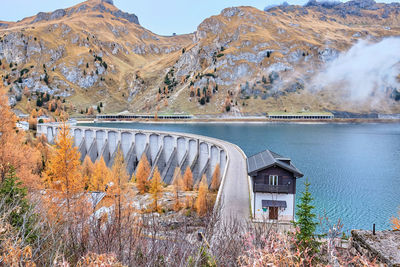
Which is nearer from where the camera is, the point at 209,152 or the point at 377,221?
the point at 377,221

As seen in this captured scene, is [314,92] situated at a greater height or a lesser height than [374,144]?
greater

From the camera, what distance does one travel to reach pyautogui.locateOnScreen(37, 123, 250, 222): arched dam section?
34875mm

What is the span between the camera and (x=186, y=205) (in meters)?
30.2

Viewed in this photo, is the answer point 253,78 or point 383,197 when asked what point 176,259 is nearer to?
point 383,197

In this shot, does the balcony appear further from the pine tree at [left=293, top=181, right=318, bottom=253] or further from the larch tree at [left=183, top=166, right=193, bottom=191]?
the larch tree at [left=183, top=166, right=193, bottom=191]

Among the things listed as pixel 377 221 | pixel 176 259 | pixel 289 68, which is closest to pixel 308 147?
pixel 377 221

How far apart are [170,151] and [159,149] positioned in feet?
9.12

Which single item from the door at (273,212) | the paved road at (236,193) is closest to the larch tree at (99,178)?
the paved road at (236,193)

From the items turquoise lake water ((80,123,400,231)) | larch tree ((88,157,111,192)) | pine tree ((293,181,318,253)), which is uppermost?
pine tree ((293,181,318,253))

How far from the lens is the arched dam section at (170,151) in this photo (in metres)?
34.9

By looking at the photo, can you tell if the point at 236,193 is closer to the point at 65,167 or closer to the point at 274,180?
the point at 274,180

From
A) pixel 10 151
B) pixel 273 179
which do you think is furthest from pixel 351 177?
pixel 10 151

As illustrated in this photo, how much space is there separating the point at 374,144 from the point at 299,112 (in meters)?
85.7

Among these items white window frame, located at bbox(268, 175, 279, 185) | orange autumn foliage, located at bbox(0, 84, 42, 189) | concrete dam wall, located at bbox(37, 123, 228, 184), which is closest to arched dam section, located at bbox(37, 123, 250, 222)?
concrete dam wall, located at bbox(37, 123, 228, 184)
